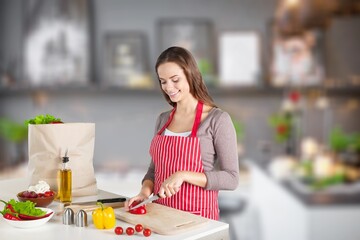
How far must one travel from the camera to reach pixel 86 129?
5.03 ft

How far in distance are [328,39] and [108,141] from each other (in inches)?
64.2

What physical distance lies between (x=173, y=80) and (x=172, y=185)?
0.31 meters

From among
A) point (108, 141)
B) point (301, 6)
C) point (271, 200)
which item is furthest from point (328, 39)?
point (108, 141)

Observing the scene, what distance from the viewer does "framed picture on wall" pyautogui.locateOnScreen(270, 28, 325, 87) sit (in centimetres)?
306

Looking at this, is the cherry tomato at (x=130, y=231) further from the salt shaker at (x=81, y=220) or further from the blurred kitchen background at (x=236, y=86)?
the blurred kitchen background at (x=236, y=86)

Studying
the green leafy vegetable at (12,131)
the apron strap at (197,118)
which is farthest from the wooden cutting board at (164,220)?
the green leafy vegetable at (12,131)

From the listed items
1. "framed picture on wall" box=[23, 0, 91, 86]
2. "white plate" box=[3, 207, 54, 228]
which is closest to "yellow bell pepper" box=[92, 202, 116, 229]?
"white plate" box=[3, 207, 54, 228]

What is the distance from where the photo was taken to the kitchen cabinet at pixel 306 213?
2.83 m

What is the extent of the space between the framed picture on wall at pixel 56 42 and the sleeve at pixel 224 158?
6.76 feet

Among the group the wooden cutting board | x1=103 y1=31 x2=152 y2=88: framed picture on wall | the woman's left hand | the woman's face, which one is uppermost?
x1=103 y1=31 x2=152 y2=88: framed picture on wall

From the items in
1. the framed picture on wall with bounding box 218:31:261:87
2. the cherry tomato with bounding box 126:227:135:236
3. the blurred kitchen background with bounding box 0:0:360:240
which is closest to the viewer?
the cherry tomato with bounding box 126:227:135:236

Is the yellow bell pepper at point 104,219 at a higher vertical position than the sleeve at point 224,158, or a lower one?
Answer: lower

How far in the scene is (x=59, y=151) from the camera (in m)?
1.50

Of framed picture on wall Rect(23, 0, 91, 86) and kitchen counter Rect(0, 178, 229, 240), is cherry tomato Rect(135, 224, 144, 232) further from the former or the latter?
framed picture on wall Rect(23, 0, 91, 86)
